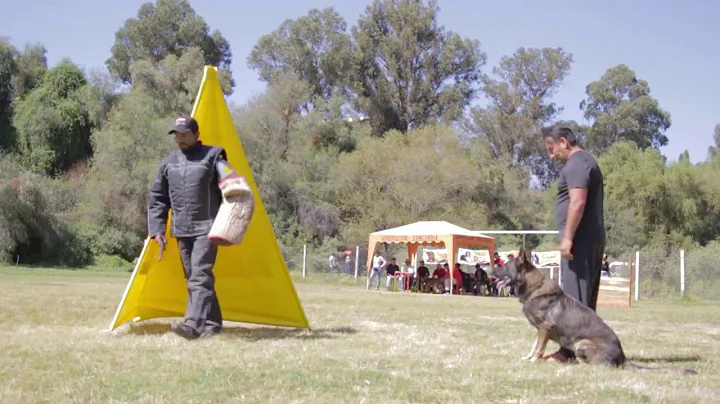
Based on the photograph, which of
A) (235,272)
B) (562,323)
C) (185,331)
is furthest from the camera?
(235,272)

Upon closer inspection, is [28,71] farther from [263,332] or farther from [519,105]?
[263,332]

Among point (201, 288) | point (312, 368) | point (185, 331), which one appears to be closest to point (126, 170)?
point (201, 288)

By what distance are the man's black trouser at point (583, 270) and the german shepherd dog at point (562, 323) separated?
281 mm

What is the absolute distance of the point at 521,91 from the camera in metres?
64.8

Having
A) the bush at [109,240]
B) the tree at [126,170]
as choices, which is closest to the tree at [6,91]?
the tree at [126,170]

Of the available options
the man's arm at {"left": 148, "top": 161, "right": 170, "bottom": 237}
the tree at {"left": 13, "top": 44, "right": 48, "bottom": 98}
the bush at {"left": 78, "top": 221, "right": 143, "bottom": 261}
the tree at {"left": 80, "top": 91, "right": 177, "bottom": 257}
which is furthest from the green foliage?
the man's arm at {"left": 148, "top": 161, "right": 170, "bottom": 237}

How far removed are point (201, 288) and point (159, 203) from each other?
1011mm

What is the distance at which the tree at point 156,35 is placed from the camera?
207 feet

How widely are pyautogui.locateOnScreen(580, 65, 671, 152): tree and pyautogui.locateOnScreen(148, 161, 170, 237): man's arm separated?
65824 millimetres

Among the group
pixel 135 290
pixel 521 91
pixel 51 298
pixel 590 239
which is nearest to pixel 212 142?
pixel 135 290

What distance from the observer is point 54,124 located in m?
52.9

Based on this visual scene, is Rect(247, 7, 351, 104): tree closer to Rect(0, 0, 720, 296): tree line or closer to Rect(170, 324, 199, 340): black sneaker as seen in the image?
Rect(0, 0, 720, 296): tree line

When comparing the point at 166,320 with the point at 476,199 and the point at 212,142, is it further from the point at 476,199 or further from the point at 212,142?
the point at 476,199

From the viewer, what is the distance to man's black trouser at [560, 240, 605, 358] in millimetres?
6629
